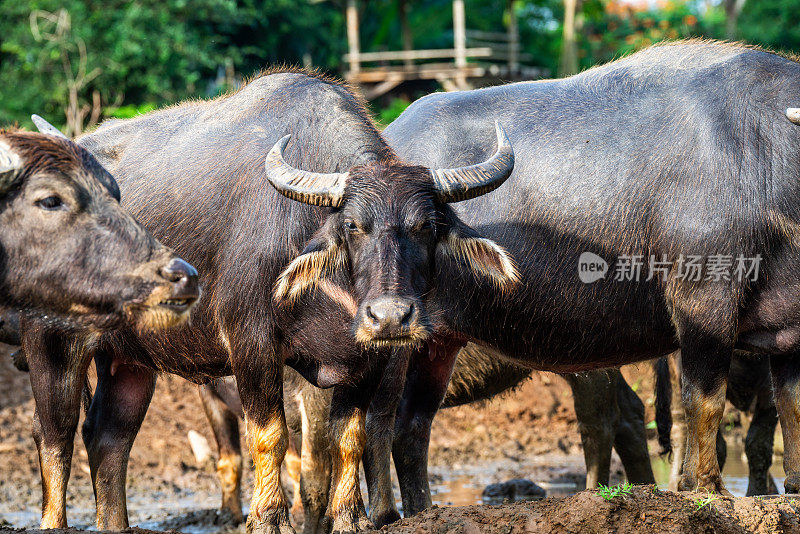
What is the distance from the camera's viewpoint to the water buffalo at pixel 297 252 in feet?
16.7

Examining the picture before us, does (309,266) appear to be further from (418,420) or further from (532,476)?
(532,476)

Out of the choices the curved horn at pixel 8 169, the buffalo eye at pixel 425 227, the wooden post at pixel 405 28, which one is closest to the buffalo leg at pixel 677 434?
the buffalo eye at pixel 425 227

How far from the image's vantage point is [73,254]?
4371mm

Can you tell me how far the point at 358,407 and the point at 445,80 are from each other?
754 inches

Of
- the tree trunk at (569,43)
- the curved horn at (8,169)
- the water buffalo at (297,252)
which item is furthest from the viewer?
the tree trunk at (569,43)

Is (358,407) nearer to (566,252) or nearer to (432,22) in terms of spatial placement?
(566,252)

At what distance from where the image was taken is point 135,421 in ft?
21.5

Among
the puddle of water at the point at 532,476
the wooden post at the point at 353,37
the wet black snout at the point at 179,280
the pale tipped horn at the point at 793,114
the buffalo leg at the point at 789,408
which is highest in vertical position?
the wooden post at the point at 353,37

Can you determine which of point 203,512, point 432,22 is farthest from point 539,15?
point 203,512

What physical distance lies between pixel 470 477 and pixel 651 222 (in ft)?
15.7

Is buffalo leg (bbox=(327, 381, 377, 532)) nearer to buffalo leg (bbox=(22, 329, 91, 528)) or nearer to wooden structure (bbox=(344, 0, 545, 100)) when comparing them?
buffalo leg (bbox=(22, 329, 91, 528))

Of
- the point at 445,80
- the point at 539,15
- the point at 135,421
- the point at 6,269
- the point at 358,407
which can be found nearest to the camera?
the point at 6,269

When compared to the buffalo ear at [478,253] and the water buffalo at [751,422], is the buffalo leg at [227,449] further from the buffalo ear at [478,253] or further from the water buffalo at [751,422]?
the buffalo ear at [478,253]

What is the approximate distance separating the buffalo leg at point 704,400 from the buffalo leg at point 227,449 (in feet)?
13.1
